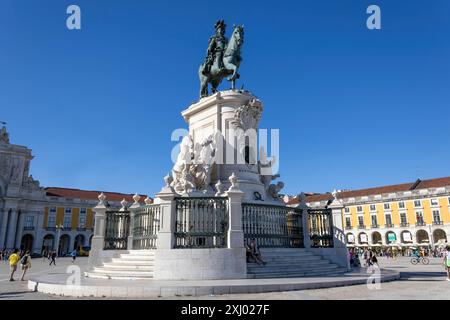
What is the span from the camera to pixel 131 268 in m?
10.1

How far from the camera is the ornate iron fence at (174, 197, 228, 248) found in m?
10.1

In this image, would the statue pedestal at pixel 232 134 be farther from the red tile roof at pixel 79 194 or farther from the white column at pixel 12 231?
the red tile roof at pixel 79 194

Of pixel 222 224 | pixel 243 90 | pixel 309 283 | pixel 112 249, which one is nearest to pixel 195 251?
pixel 222 224

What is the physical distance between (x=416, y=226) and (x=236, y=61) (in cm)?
5283

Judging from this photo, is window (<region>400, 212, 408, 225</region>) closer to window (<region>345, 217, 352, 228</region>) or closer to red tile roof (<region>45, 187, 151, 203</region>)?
window (<region>345, 217, 352, 228</region>)

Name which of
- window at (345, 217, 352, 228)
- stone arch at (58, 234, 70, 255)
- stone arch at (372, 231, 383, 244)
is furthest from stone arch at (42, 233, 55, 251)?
stone arch at (372, 231, 383, 244)

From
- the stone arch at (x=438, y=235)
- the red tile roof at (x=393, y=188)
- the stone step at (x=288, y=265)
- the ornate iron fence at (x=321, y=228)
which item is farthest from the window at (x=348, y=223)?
the stone step at (x=288, y=265)

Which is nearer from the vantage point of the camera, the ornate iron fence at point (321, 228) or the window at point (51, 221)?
the ornate iron fence at point (321, 228)

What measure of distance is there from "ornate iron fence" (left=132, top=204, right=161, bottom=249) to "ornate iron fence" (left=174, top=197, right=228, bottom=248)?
1206mm

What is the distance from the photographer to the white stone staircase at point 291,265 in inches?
388

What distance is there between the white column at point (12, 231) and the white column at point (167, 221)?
5489 centimetres
